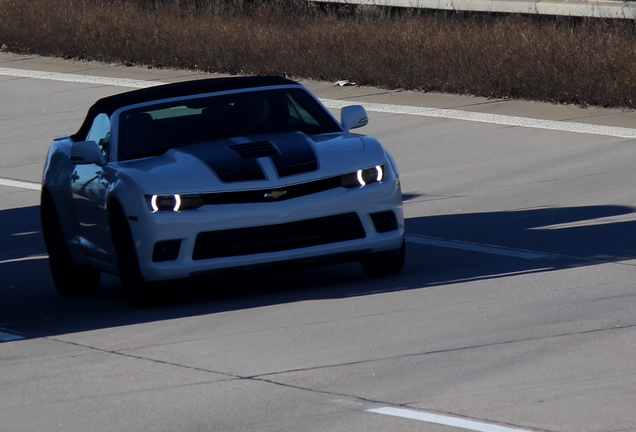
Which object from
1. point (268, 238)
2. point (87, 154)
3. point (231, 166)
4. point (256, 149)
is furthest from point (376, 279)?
point (87, 154)

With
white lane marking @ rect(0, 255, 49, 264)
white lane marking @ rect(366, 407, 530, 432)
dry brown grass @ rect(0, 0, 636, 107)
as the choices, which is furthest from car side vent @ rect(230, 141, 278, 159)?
dry brown grass @ rect(0, 0, 636, 107)

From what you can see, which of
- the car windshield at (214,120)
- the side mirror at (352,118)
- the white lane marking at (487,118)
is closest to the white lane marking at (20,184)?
the white lane marking at (487,118)

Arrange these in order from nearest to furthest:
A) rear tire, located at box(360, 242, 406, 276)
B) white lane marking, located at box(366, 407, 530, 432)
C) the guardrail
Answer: white lane marking, located at box(366, 407, 530, 432), rear tire, located at box(360, 242, 406, 276), the guardrail

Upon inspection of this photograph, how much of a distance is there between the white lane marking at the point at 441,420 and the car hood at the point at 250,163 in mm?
2880

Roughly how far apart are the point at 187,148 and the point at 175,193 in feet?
2.33

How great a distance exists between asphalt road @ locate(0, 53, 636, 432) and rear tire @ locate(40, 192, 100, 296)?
15cm

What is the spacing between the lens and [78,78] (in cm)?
2355

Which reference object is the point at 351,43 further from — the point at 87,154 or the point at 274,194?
the point at 274,194

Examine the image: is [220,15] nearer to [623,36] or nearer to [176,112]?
[623,36]

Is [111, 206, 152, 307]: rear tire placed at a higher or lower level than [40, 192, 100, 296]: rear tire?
higher

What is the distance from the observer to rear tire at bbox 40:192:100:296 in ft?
34.2

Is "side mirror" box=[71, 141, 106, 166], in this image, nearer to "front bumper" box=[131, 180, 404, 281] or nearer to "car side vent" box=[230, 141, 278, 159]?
"front bumper" box=[131, 180, 404, 281]

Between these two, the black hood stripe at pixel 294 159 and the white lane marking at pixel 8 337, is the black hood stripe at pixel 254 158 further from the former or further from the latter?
the white lane marking at pixel 8 337

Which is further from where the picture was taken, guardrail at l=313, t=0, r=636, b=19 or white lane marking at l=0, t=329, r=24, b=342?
guardrail at l=313, t=0, r=636, b=19
